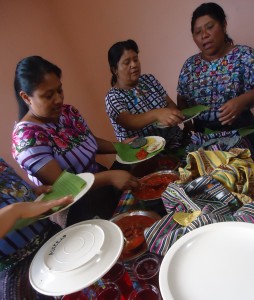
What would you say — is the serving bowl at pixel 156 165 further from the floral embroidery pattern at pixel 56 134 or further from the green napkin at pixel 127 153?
the floral embroidery pattern at pixel 56 134

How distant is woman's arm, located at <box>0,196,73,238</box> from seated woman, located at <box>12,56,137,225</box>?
339 millimetres

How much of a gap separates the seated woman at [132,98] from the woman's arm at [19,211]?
0.96 metres

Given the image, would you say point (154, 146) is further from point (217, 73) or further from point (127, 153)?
point (217, 73)

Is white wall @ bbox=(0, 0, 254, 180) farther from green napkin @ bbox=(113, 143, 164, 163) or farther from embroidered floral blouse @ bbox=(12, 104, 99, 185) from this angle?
green napkin @ bbox=(113, 143, 164, 163)

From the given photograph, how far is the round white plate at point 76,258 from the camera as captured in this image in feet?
1.98

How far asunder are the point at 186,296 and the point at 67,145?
951 mm

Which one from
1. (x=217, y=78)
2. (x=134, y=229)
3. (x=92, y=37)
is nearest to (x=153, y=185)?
(x=134, y=229)

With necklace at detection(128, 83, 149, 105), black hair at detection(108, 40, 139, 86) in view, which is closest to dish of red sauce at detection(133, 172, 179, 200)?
necklace at detection(128, 83, 149, 105)

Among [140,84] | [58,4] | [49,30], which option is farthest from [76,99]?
[140,84]

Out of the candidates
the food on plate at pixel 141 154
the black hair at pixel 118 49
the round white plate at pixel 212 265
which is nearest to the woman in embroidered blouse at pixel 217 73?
the black hair at pixel 118 49

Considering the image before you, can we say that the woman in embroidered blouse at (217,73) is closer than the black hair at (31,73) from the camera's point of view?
No

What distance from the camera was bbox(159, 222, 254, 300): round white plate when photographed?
502mm

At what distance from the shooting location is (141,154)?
4.19 ft

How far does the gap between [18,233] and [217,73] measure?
4.85 feet
